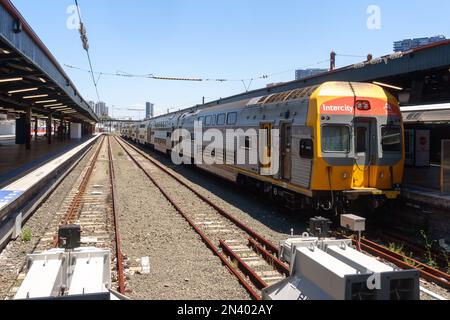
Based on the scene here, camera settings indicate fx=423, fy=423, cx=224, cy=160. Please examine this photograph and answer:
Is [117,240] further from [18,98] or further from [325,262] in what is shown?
[18,98]

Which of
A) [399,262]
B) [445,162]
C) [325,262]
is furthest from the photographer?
[445,162]

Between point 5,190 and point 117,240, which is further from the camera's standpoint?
point 5,190

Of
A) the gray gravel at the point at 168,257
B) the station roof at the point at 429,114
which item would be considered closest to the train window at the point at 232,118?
the gray gravel at the point at 168,257

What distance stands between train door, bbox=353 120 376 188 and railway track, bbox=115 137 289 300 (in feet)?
9.52

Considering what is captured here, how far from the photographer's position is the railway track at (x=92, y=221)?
25.4 ft

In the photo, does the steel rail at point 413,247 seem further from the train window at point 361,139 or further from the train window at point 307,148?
the train window at point 307,148

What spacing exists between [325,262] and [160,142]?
31.3 meters

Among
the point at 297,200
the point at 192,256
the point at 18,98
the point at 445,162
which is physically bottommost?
the point at 192,256

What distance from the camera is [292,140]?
1094 centimetres

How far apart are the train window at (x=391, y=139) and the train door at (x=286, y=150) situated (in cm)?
232

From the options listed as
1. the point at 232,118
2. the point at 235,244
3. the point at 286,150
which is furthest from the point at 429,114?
the point at 232,118

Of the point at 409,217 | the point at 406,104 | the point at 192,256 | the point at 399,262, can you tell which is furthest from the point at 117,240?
the point at 406,104

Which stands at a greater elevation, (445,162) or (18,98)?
(18,98)

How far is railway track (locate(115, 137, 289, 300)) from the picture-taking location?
7.20m
